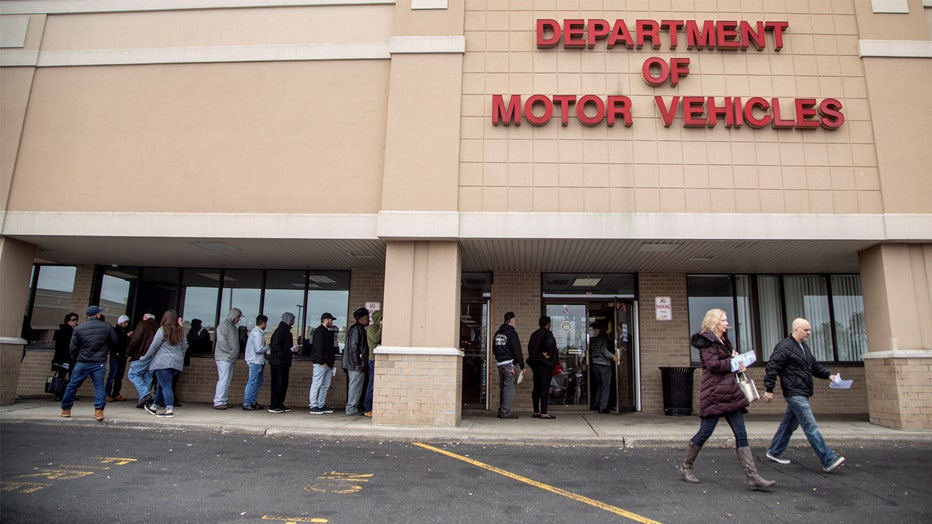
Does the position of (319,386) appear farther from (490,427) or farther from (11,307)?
(11,307)

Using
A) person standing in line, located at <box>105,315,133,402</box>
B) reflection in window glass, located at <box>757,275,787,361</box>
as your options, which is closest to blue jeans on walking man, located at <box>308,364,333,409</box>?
person standing in line, located at <box>105,315,133,402</box>

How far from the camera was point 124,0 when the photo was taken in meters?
11.1

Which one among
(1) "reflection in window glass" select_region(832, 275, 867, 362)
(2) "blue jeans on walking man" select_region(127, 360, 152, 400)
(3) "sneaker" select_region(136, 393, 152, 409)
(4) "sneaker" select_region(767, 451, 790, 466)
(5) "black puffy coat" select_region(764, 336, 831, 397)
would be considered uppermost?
(1) "reflection in window glass" select_region(832, 275, 867, 362)

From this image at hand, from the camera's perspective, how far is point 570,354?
12.3 metres

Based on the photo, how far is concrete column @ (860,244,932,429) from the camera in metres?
8.92

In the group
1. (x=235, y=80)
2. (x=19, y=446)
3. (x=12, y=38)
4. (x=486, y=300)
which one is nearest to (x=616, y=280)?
(x=486, y=300)

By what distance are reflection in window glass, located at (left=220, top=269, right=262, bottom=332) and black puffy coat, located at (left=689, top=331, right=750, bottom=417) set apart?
9428mm

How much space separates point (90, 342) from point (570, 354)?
8.79m

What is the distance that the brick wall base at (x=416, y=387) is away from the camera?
9094 mm

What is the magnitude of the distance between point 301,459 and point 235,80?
716 cm

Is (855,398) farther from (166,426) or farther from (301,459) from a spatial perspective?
(166,426)

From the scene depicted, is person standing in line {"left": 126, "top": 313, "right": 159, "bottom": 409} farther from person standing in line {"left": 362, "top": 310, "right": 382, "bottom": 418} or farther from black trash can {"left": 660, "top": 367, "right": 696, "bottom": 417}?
black trash can {"left": 660, "top": 367, "right": 696, "bottom": 417}

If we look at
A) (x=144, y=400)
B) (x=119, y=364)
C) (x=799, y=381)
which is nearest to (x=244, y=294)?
(x=119, y=364)

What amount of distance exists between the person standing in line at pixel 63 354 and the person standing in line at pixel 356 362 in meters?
5.74
